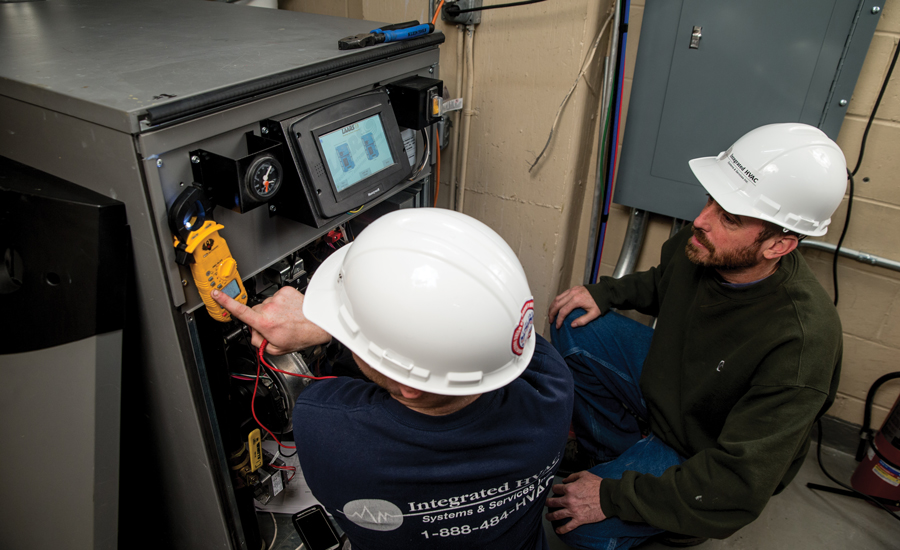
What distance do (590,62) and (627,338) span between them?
76cm

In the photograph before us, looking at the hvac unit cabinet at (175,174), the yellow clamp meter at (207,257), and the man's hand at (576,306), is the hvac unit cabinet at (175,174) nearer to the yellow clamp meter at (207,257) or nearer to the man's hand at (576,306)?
the yellow clamp meter at (207,257)

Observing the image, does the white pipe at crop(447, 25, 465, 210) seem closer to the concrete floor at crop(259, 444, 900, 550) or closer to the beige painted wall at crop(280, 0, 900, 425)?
the beige painted wall at crop(280, 0, 900, 425)

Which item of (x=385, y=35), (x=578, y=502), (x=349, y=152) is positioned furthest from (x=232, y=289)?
(x=578, y=502)

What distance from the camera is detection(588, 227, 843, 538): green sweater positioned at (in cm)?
99

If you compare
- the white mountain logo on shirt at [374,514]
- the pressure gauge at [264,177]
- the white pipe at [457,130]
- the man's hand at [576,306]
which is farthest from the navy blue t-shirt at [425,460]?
the white pipe at [457,130]

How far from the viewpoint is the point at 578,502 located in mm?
1152

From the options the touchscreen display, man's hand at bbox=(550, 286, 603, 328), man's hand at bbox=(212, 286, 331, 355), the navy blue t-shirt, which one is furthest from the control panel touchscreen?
man's hand at bbox=(550, 286, 603, 328)

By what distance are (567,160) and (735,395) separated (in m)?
0.78

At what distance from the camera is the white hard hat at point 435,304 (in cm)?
68

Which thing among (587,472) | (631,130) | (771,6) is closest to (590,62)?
(631,130)

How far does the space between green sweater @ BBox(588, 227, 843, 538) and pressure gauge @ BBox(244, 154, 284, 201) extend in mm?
904

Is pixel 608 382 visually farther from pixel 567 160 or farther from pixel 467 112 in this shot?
pixel 467 112

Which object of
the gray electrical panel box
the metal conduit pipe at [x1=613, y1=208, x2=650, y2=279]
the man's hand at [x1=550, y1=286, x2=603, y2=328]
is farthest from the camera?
the metal conduit pipe at [x1=613, y1=208, x2=650, y2=279]

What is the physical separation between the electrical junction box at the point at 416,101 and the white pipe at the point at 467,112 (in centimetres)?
44
